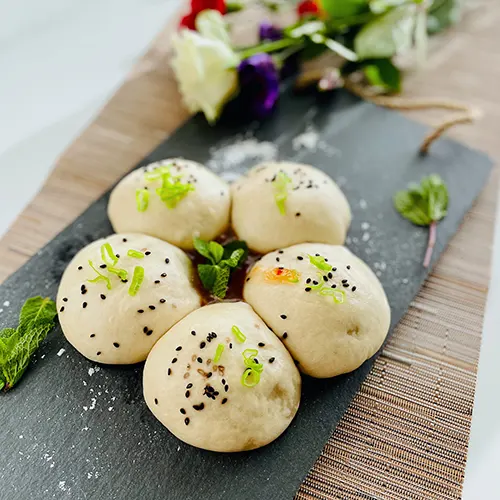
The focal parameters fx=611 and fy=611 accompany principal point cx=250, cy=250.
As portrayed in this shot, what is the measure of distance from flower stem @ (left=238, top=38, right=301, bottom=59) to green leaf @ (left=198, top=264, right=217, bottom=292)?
3.99ft

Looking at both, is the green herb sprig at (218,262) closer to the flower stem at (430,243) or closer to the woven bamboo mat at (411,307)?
the woven bamboo mat at (411,307)

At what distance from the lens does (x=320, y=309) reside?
1.64 m

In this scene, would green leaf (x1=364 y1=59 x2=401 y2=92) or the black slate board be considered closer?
the black slate board

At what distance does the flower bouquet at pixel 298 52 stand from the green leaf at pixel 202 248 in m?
0.84

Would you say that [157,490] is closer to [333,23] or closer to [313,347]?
[313,347]

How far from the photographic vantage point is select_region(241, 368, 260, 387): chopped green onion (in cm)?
150

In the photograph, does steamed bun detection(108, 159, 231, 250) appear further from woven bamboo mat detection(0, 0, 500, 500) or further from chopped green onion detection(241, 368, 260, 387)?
chopped green onion detection(241, 368, 260, 387)

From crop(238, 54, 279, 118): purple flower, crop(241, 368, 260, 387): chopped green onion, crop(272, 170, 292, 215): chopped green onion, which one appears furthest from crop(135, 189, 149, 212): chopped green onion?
crop(238, 54, 279, 118): purple flower

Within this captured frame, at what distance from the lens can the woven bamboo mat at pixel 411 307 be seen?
159 centimetres

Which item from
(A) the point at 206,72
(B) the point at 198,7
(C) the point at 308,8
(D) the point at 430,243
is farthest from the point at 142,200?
(C) the point at 308,8

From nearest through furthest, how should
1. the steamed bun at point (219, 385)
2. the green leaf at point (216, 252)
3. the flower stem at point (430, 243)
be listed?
the steamed bun at point (219, 385) < the green leaf at point (216, 252) < the flower stem at point (430, 243)

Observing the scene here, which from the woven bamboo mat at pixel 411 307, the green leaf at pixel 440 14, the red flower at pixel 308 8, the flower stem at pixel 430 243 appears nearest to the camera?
the woven bamboo mat at pixel 411 307

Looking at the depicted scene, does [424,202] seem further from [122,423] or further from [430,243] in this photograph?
[122,423]

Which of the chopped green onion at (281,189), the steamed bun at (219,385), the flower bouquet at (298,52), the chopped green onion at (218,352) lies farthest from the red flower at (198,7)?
the chopped green onion at (218,352)
